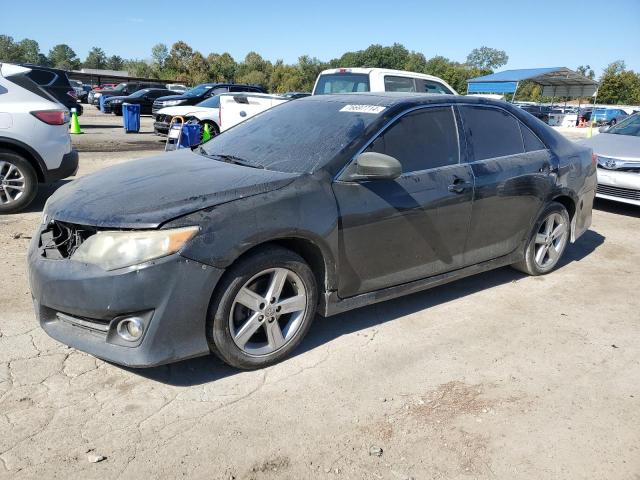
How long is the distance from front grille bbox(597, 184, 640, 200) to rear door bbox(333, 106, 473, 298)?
4933 mm

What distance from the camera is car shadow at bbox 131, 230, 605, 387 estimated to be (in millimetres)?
3096

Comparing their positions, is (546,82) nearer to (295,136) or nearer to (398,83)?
(398,83)

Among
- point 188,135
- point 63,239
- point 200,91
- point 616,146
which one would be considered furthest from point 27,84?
point 200,91

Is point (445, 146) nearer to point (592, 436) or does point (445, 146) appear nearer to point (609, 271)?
point (592, 436)

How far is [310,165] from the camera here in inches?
132

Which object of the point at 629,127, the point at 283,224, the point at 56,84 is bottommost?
the point at 283,224

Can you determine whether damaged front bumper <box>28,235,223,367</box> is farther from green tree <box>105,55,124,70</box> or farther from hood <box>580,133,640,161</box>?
green tree <box>105,55,124,70</box>

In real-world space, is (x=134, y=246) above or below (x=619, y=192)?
above

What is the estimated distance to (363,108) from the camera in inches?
150

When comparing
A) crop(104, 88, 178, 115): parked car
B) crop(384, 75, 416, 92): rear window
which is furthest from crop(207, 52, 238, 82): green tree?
crop(384, 75, 416, 92): rear window

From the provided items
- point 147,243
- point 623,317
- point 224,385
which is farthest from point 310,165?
point 623,317

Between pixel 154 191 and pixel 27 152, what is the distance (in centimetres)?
396

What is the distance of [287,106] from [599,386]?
121 inches

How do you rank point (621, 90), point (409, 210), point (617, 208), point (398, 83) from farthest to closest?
point (621, 90), point (398, 83), point (617, 208), point (409, 210)
